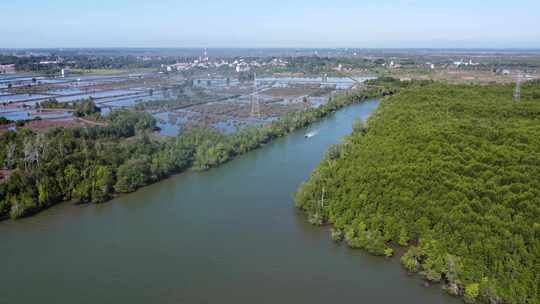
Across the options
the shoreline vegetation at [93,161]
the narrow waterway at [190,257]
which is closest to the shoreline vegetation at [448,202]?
the narrow waterway at [190,257]

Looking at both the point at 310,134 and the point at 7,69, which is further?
the point at 7,69

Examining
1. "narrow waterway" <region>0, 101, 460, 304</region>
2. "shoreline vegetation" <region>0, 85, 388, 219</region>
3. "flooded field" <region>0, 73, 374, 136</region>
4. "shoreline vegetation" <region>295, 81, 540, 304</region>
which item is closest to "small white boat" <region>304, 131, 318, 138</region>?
"shoreline vegetation" <region>0, 85, 388, 219</region>

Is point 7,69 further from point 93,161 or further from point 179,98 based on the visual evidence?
point 93,161

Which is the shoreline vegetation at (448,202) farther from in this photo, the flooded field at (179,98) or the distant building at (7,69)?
the distant building at (7,69)

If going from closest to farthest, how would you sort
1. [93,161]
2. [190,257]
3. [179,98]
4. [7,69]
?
1. [190,257]
2. [93,161]
3. [179,98]
4. [7,69]

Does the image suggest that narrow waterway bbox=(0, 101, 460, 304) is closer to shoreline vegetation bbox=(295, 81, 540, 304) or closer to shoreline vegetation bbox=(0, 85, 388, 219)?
shoreline vegetation bbox=(0, 85, 388, 219)

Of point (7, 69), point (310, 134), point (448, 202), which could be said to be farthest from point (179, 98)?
point (7, 69)
